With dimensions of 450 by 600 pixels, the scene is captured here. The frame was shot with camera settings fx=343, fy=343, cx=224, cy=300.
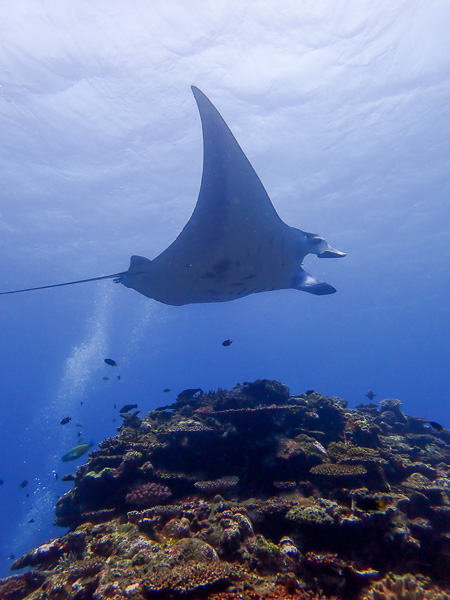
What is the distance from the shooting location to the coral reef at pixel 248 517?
133 inches

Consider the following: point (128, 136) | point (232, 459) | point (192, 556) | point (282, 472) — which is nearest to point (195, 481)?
point (232, 459)

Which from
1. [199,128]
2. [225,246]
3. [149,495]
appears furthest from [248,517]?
[199,128]

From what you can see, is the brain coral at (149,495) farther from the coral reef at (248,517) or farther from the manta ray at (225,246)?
the manta ray at (225,246)

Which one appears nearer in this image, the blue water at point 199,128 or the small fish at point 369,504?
the small fish at point 369,504

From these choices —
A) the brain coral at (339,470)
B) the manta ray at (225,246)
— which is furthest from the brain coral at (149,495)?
the manta ray at (225,246)

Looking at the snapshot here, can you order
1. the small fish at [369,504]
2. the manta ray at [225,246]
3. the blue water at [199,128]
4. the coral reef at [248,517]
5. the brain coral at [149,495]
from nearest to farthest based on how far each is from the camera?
the coral reef at [248,517] → the small fish at [369,504] → the manta ray at [225,246] → the brain coral at [149,495] → the blue water at [199,128]

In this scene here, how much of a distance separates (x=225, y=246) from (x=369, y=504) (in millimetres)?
4007

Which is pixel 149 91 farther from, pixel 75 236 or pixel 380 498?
pixel 380 498

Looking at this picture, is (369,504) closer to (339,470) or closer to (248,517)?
(339,470)

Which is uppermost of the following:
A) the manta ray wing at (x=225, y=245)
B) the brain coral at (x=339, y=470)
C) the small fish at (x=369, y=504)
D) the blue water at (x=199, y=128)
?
the blue water at (x=199, y=128)

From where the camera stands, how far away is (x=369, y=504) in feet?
14.3

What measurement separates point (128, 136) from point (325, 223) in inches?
669

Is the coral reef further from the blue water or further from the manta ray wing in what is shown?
the blue water

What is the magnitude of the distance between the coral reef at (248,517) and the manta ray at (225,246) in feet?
7.85
